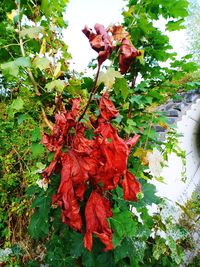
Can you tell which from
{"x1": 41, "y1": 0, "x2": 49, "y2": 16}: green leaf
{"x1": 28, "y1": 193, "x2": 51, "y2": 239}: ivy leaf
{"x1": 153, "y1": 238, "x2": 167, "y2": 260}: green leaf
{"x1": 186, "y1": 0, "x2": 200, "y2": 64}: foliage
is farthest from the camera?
{"x1": 186, "y1": 0, "x2": 200, "y2": 64}: foliage

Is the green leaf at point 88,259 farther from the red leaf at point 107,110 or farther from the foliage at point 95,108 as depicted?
the red leaf at point 107,110

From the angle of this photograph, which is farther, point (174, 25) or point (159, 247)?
point (159, 247)

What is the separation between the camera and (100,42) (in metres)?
0.67

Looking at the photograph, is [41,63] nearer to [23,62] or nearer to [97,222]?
[23,62]

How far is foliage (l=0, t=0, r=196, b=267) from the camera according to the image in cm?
74

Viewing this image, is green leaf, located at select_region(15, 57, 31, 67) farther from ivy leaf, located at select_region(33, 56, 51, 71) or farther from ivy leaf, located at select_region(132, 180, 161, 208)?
ivy leaf, located at select_region(132, 180, 161, 208)

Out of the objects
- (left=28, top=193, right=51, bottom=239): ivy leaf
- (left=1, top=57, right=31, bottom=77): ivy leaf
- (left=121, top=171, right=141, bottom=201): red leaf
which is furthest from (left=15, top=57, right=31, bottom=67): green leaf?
(left=28, top=193, right=51, bottom=239): ivy leaf

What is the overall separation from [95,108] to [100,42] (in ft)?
1.65

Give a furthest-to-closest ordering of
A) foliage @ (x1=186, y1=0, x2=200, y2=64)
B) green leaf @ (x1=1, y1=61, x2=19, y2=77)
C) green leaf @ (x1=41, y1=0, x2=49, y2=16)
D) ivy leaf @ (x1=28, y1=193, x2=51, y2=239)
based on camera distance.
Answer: foliage @ (x1=186, y1=0, x2=200, y2=64)
ivy leaf @ (x1=28, y1=193, x2=51, y2=239)
green leaf @ (x1=41, y1=0, x2=49, y2=16)
green leaf @ (x1=1, y1=61, x2=19, y2=77)

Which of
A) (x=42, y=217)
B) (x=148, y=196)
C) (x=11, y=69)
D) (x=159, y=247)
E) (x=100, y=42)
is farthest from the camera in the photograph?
(x=159, y=247)

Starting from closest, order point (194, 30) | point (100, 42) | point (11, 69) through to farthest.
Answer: point (100, 42) → point (11, 69) → point (194, 30)

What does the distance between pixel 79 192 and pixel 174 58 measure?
0.80 metres

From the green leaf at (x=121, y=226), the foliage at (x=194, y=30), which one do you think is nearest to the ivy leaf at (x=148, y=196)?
A: the green leaf at (x=121, y=226)

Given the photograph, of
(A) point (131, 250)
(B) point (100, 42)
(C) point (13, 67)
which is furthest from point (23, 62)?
(A) point (131, 250)
